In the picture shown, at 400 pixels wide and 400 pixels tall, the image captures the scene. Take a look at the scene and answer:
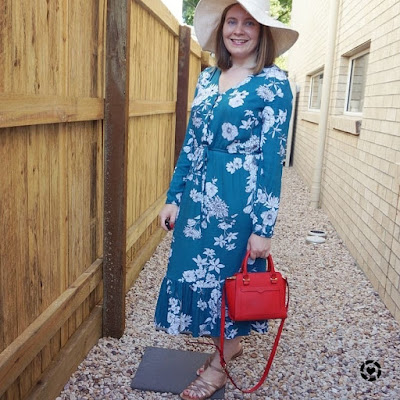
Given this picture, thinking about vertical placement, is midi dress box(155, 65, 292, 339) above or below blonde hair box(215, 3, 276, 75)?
below

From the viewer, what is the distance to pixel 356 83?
660 centimetres

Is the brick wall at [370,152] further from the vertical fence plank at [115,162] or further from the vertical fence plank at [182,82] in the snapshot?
the vertical fence plank at [115,162]

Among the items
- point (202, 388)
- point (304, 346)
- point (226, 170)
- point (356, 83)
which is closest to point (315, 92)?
point (356, 83)

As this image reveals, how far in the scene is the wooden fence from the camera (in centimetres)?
188

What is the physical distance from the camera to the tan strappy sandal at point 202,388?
2.57m

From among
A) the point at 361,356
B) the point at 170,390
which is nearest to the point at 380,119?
the point at 361,356

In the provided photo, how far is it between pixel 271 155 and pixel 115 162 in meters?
0.97

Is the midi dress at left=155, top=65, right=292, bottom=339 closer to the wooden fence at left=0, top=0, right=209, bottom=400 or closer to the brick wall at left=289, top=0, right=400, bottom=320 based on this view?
the wooden fence at left=0, top=0, right=209, bottom=400

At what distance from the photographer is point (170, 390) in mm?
2658

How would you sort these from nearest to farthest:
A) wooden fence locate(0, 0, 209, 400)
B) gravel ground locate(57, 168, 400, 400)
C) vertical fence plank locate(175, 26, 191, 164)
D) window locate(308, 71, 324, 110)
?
1. wooden fence locate(0, 0, 209, 400)
2. gravel ground locate(57, 168, 400, 400)
3. vertical fence plank locate(175, 26, 191, 164)
4. window locate(308, 71, 324, 110)

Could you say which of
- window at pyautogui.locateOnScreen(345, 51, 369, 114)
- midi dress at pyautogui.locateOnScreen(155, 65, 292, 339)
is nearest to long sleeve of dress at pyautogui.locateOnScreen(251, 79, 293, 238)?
midi dress at pyautogui.locateOnScreen(155, 65, 292, 339)

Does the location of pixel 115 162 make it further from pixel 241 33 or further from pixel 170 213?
pixel 241 33

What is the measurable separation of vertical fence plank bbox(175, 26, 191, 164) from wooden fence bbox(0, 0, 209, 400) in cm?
187

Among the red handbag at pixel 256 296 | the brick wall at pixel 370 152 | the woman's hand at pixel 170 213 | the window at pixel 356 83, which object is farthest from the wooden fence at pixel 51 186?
the window at pixel 356 83
